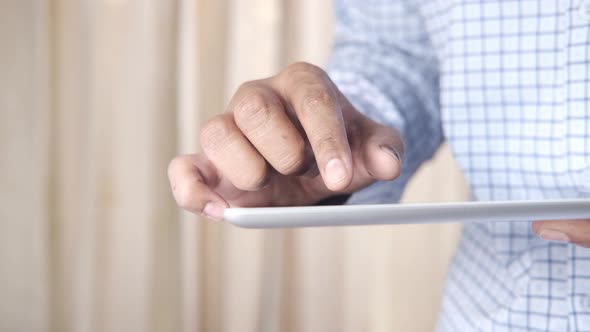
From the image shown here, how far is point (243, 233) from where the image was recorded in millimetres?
1209

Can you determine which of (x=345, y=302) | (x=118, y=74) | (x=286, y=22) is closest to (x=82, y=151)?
(x=118, y=74)

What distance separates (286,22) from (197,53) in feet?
0.76

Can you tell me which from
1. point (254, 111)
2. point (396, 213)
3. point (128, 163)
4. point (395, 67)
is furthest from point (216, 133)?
point (128, 163)

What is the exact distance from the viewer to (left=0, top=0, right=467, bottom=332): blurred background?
97 cm

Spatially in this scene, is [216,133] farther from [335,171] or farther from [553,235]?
[553,235]

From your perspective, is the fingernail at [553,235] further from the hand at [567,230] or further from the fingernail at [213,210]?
the fingernail at [213,210]

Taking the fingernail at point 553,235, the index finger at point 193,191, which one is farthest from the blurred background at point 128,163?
the fingernail at point 553,235

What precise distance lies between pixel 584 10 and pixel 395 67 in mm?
185

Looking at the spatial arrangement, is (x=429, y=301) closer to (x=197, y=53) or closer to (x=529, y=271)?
(x=197, y=53)

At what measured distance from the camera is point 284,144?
0.35 meters

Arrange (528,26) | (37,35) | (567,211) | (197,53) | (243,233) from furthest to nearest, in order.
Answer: (243,233) < (197,53) < (37,35) < (528,26) < (567,211)

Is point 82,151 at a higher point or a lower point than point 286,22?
lower

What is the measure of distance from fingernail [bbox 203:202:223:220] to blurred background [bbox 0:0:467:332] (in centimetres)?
69

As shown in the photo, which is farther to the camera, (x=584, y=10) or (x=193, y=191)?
(x=584, y=10)
